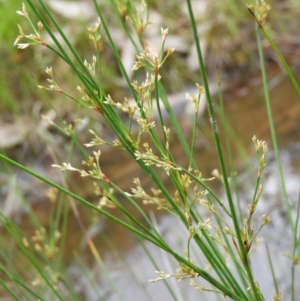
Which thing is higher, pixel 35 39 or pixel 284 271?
pixel 35 39

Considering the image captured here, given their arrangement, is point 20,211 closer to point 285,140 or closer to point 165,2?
point 285,140

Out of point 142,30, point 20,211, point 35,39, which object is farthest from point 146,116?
point 20,211

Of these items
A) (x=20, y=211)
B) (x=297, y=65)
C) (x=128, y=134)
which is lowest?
(x=20, y=211)

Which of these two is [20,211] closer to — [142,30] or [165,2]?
[142,30]

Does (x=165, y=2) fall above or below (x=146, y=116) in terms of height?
above

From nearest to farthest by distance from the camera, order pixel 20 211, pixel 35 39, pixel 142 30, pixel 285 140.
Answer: pixel 35 39, pixel 142 30, pixel 285 140, pixel 20 211

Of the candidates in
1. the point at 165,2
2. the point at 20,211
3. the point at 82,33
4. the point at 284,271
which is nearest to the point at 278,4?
the point at 165,2

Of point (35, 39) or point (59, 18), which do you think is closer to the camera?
point (35, 39)

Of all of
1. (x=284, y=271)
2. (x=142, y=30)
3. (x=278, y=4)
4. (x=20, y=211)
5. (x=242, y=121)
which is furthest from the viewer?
(x=278, y=4)

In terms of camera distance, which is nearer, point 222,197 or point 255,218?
point 255,218
